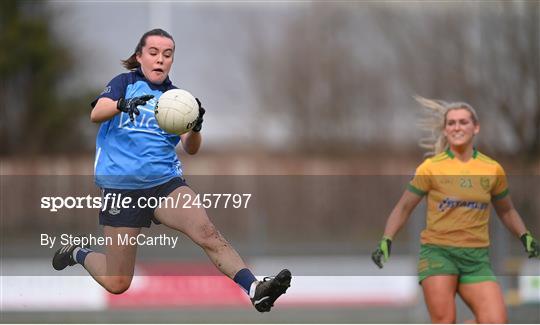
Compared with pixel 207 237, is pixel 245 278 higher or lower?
lower

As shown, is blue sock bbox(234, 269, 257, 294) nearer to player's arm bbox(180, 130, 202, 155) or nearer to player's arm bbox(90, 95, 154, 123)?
player's arm bbox(180, 130, 202, 155)

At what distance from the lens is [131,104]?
635 cm

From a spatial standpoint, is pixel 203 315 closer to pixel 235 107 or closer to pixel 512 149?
pixel 512 149

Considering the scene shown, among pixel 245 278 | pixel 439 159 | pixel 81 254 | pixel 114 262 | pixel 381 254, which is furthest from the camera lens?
pixel 439 159

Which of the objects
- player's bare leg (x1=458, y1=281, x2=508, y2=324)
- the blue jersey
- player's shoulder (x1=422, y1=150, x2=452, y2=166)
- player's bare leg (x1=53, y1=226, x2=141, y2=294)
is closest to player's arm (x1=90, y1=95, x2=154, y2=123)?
the blue jersey

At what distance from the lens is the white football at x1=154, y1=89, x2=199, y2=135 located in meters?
6.32

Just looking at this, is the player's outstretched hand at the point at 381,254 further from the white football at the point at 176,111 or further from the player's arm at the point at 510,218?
the white football at the point at 176,111

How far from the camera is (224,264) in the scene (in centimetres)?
668

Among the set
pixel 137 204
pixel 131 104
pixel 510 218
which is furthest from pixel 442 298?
pixel 131 104

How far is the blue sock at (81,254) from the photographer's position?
7141 millimetres

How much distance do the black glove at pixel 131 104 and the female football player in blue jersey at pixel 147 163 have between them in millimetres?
121

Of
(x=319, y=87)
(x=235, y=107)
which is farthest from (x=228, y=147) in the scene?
(x=319, y=87)

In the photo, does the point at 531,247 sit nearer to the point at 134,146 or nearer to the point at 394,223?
the point at 394,223

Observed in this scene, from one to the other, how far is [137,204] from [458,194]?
233 centimetres
